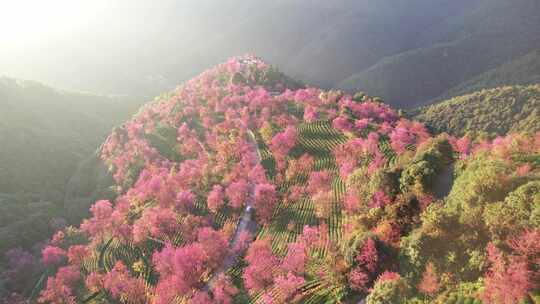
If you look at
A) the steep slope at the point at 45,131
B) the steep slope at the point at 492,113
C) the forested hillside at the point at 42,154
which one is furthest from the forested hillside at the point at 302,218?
the steep slope at the point at 492,113

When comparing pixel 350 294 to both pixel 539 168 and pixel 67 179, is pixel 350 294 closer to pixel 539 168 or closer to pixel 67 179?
pixel 539 168

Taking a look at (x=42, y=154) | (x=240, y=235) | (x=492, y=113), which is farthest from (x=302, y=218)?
(x=492, y=113)

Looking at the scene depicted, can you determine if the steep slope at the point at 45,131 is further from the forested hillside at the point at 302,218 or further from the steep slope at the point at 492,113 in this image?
the steep slope at the point at 492,113

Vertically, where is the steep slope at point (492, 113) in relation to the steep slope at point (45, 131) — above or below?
below


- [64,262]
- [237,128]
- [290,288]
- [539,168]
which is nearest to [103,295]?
[64,262]

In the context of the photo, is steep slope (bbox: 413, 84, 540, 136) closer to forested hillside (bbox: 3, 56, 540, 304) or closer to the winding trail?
forested hillside (bbox: 3, 56, 540, 304)

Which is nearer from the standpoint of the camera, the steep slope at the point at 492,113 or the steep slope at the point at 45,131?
the steep slope at the point at 45,131

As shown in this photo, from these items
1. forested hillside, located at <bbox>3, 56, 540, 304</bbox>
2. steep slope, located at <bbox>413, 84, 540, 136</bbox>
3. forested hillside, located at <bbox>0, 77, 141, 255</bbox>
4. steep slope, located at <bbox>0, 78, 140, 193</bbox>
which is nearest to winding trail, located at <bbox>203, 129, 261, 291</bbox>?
forested hillside, located at <bbox>3, 56, 540, 304</bbox>
